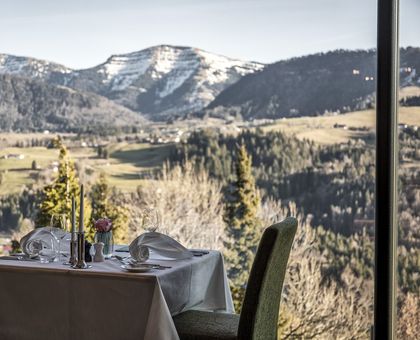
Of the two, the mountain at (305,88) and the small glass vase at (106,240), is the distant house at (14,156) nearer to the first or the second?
the mountain at (305,88)

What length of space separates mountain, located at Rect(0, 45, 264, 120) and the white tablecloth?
3.23 meters

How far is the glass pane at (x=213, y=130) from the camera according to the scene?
5590 mm

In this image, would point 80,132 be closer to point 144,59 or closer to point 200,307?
point 144,59

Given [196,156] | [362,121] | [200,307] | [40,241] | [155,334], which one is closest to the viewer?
[155,334]

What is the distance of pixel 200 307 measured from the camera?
3.73 meters

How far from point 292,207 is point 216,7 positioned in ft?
5.42

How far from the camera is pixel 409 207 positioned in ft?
14.1

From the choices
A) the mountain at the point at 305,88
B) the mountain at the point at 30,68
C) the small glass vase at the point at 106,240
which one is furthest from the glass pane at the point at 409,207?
the mountain at the point at 30,68

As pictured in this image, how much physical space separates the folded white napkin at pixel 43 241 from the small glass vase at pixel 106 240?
0.59ft

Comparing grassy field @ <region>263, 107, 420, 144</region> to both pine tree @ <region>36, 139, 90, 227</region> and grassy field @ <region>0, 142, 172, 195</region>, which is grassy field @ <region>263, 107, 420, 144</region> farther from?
pine tree @ <region>36, 139, 90, 227</region>

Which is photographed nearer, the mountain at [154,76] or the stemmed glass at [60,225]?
the stemmed glass at [60,225]

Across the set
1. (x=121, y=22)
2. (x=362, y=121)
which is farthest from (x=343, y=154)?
(x=121, y=22)

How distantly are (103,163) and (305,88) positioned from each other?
1.78m

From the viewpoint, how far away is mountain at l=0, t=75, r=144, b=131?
6.51 m
